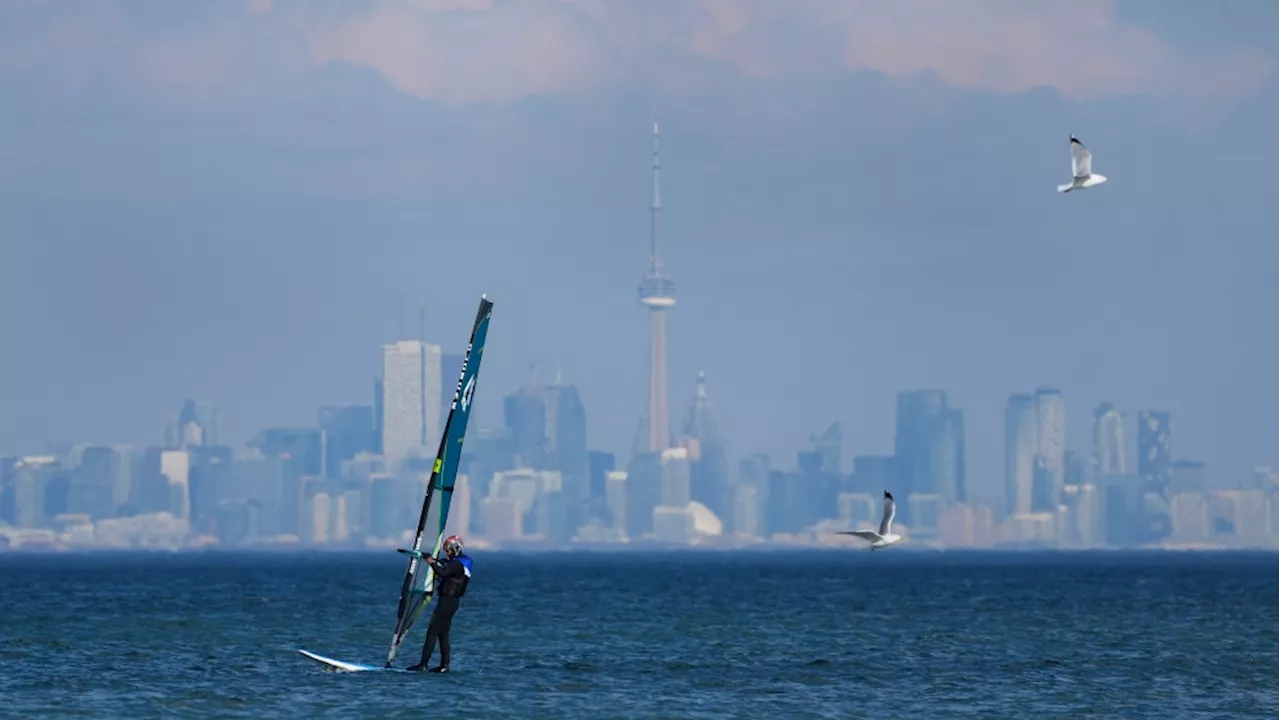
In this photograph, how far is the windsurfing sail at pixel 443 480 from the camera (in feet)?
148

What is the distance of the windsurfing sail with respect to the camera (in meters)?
45.1

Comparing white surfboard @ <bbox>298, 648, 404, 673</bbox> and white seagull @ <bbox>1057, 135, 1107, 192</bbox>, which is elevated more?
white seagull @ <bbox>1057, 135, 1107, 192</bbox>

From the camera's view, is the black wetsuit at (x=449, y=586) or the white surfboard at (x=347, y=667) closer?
the black wetsuit at (x=449, y=586)

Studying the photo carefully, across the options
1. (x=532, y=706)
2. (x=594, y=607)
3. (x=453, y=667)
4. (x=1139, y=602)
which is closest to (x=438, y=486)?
(x=532, y=706)

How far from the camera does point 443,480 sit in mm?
45188

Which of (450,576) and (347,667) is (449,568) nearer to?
(450,576)

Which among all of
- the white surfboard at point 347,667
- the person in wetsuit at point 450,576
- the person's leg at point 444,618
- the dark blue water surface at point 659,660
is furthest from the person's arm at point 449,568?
the white surfboard at point 347,667

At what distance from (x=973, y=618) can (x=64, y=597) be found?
188 ft

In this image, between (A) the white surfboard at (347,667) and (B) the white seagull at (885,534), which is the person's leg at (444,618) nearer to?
(A) the white surfboard at (347,667)

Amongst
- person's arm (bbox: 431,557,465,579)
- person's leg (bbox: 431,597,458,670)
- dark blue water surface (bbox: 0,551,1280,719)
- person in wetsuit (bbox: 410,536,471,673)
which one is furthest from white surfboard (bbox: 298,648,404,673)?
person's arm (bbox: 431,557,465,579)

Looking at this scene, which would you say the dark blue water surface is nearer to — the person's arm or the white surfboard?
the white surfboard

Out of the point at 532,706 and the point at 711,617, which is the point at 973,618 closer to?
the point at 711,617

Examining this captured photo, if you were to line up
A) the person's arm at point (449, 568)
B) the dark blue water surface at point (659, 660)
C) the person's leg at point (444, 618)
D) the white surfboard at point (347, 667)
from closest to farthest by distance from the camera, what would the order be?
the person's arm at point (449, 568) < the dark blue water surface at point (659, 660) < the person's leg at point (444, 618) < the white surfboard at point (347, 667)

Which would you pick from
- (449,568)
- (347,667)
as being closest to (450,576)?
(449,568)
